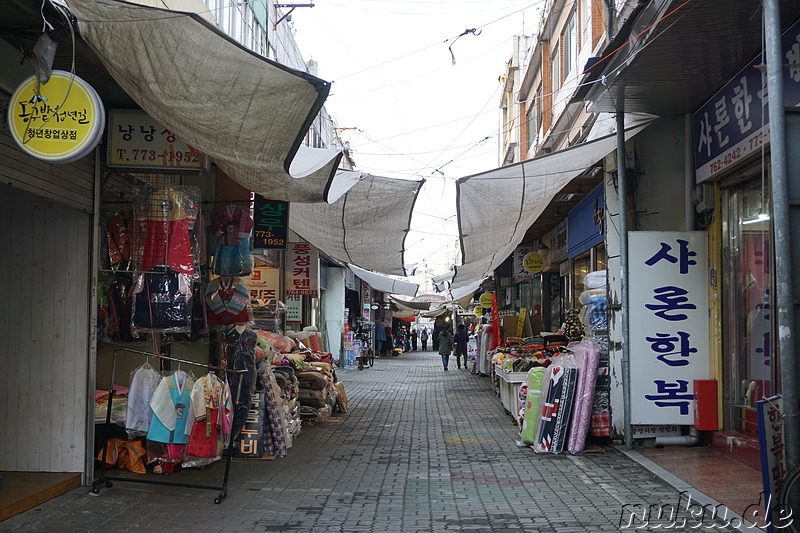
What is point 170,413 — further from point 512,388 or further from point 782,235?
point 512,388

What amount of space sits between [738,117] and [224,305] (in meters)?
6.00

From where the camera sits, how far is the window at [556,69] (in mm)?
20500

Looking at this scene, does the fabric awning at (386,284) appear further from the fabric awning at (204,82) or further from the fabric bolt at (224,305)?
the fabric awning at (204,82)

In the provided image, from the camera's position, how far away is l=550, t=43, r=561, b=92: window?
20500 mm

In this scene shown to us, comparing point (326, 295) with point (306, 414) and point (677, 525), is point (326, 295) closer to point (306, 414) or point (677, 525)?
point (306, 414)

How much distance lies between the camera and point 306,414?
11414mm

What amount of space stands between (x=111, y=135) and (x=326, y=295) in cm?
2291

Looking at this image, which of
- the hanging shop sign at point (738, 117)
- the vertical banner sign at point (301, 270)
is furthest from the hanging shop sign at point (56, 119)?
the vertical banner sign at point (301, 270)

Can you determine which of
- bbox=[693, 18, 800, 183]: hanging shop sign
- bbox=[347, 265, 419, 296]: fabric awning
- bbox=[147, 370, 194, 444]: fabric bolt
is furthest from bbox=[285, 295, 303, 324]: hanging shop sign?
bbox=[693, 18, 800, 183]: hanging shop sign

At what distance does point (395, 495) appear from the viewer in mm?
6609

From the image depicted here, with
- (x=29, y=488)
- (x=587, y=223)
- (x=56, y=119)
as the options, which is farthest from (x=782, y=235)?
(x=587, y=223)

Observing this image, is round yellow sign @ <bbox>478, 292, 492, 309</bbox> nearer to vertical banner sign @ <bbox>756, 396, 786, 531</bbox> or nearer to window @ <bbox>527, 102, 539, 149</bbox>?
window @ <bbox>527, 102, 539, 149</bbox>

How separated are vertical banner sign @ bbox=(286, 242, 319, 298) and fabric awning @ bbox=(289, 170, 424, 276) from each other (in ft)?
16.0

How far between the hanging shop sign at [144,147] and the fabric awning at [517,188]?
3331 mm
